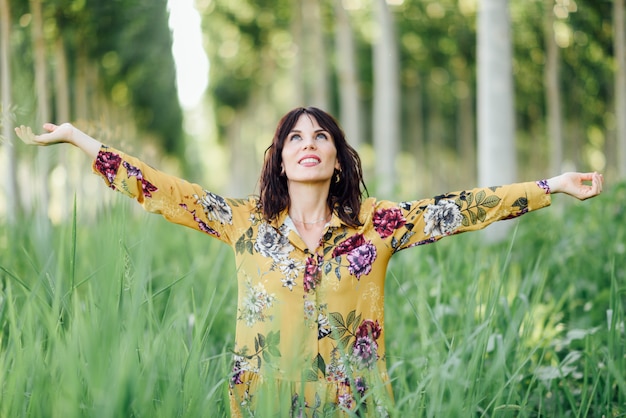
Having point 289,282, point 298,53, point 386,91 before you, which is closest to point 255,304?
→ point 289,282

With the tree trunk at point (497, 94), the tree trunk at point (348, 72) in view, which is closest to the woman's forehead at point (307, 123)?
the tree trunk at point (497, 94)

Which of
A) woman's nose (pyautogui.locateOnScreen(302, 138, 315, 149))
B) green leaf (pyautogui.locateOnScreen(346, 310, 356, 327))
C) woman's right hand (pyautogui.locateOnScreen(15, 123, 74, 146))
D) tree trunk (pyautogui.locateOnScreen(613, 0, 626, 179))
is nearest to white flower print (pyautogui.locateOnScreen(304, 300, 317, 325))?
green leaf (pyautogui.locateOnScreen(346, 310, 356, 327))

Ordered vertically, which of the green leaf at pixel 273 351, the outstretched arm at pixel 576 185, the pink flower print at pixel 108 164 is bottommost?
the green leaf at pixel 273 351

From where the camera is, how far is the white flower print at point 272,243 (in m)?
2.21

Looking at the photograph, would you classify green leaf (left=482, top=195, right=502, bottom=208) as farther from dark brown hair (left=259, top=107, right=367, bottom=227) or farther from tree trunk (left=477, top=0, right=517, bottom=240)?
tree trunk (left=477, top=0, right=517, bottom=240)

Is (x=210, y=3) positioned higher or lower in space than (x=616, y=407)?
higher

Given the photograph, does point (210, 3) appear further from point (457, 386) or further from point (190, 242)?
point (457, 386)

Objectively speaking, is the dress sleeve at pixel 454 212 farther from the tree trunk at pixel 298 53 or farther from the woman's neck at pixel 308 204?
the tree trunk at pixel 298 53

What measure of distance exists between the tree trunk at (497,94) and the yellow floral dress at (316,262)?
3.80 m

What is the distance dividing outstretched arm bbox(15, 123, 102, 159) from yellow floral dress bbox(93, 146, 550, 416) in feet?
0.13

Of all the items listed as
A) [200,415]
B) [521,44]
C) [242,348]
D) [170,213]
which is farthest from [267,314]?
[521,44]

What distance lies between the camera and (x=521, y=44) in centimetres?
1945

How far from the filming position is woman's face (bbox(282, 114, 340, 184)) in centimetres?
226

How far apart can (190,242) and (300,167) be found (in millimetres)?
3179
